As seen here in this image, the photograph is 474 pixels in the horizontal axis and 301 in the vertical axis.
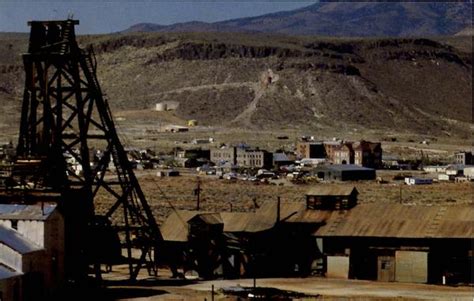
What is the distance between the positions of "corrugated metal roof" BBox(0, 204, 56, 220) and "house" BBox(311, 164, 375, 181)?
70.9 m

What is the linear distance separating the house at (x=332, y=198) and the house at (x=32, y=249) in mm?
13343

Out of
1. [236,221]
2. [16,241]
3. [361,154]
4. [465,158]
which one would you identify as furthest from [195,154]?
[16,241]

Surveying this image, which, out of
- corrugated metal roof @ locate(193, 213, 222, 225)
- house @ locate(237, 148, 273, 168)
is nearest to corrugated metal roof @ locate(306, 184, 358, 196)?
corrugated metal roof @ locate(193, 213, 222, 225)

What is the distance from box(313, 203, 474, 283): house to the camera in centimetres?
4722

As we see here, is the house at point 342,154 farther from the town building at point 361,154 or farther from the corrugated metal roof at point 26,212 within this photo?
the corrugated metal roof at point 26,212

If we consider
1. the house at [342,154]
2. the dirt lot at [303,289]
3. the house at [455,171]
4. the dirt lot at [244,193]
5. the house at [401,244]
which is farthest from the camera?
the house at [342,154]

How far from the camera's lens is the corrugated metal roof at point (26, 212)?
42.0 meters

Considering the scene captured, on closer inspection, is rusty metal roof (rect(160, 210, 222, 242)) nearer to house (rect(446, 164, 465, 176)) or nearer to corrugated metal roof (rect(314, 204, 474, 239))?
corrugated metal roof (rect(314, 204, 474, 239))

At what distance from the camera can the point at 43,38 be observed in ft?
161

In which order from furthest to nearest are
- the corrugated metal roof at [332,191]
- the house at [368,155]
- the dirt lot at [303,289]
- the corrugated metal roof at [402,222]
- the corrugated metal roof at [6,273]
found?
the house at [368,155] → the corrugated metal roof at [332,191] → the corrugated metal roof at [402,222] → the dirt lot at [303,289] → the corrugated metal roof at [6,273]

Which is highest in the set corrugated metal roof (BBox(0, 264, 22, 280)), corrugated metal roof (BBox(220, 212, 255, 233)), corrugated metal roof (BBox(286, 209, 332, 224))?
corrugated metal roof (BBox(286, 209, 332, 224))

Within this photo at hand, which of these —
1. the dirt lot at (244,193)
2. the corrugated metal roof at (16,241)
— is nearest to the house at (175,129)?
the dirt lot at (244,193)

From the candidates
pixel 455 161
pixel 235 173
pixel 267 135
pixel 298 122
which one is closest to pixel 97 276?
pixel 235 173

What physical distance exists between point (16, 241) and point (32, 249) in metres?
0.68
